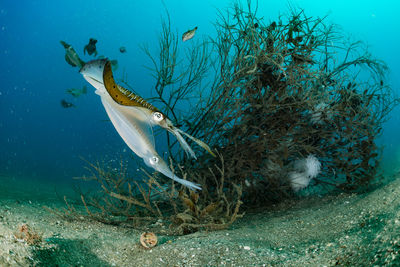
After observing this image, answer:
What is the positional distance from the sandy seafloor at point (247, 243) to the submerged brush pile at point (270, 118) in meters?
1.00

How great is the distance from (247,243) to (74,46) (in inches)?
3270

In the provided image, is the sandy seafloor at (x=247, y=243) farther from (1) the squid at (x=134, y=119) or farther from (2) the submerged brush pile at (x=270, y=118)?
(1) the squid at (x=134, y=119)

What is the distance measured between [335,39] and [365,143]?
194cm

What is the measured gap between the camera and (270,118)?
4559mm

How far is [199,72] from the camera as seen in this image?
192 inches

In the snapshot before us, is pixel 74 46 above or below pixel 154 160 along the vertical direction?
above

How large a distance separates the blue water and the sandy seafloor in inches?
2823

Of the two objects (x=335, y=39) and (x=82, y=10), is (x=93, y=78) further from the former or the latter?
(x=82, y=10)

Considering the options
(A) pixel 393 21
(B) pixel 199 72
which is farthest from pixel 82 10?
(A) pixel 393 21

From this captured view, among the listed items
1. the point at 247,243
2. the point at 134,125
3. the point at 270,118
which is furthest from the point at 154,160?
the point at 270,118

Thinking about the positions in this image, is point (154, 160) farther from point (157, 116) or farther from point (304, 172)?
point (304, 172)

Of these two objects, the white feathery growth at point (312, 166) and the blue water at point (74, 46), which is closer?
the white feathery growth at point (312, 166)

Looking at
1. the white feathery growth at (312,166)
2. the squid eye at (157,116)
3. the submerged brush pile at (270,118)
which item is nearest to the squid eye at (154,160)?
the squid eye at (157,116)

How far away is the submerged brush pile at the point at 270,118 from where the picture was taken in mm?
4379
